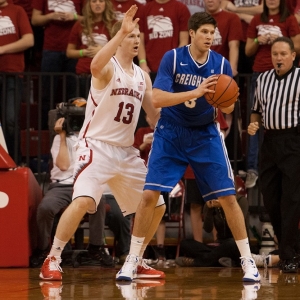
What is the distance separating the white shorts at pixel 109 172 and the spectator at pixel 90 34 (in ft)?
9.75

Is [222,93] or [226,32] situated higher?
[226,32]

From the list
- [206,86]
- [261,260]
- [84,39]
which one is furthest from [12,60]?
[206,86]

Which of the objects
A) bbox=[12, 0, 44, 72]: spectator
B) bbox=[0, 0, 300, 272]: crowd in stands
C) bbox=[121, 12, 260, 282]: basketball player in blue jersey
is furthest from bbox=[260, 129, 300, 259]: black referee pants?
bbox=[12, 0, 44, 72]: spectator

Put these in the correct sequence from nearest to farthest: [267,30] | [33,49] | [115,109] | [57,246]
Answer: [57,246] → [115,109] → [267,30] → [33,49]

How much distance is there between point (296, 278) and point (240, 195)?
1668mm

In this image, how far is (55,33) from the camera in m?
10.2

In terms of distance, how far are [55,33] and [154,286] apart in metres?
4.99

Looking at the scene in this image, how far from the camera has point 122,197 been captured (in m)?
6.84

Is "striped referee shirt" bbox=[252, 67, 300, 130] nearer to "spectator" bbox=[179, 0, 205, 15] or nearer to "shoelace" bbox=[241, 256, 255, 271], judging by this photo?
"shoelace" bbox=[241, 256, 255, 271]

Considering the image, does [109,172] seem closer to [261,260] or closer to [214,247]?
[214,247]

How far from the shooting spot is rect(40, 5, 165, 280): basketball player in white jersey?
6.49 metres

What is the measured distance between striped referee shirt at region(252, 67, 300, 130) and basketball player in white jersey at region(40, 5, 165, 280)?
151 cm

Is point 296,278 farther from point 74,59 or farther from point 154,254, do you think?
point 74,59

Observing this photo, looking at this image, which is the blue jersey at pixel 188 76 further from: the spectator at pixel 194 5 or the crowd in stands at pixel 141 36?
the spectator at pixel 194 5
